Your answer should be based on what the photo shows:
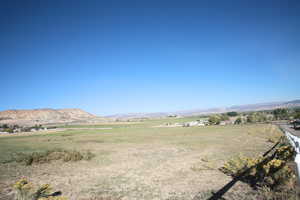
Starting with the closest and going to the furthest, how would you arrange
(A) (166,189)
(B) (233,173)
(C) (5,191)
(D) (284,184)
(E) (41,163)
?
(D) (284,184), (A) (166,189), (C) (5,191), (B) (233,173), (E) (41,163)

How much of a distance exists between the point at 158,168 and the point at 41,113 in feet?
593

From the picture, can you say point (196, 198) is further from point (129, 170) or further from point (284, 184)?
point (129, 170)

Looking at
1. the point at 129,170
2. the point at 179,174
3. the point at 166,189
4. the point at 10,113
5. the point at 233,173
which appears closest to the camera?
the point at 166,189

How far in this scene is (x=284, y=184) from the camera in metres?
5.48

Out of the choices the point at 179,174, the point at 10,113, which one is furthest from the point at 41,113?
the point at 179,174

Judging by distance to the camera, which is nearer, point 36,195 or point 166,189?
point 36,195

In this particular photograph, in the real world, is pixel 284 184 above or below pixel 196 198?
above

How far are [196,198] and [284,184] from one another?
117 inches

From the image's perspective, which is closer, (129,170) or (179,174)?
(179,174)

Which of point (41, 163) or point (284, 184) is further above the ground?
point (284, 184)

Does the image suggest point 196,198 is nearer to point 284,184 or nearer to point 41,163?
point 284,184

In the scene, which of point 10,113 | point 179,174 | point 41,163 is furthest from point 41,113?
point 179,174

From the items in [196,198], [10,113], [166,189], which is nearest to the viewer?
[196,198]

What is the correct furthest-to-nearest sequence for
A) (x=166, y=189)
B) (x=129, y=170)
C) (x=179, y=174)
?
(x=129, y=170), (x=179, y=174), (x=166, y=189)
